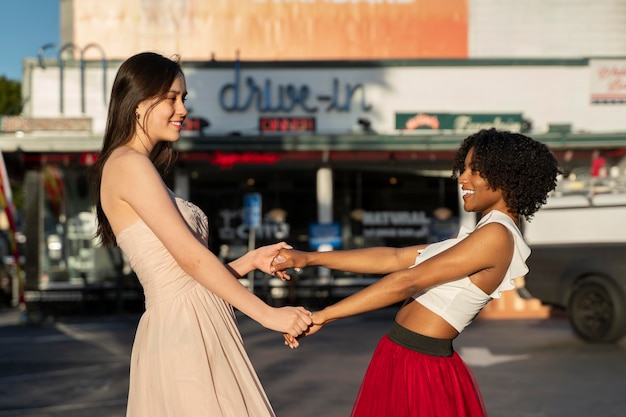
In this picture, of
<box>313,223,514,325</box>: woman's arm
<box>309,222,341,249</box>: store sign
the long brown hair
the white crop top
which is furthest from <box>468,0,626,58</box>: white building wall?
the long brown hair

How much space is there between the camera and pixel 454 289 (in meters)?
3.68

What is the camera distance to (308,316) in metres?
3.61

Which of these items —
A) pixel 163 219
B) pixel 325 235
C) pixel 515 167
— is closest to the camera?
pixel 163 219

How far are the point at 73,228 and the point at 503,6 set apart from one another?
445 inches

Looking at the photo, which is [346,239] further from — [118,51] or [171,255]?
[171,255]

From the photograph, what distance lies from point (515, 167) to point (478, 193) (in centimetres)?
19

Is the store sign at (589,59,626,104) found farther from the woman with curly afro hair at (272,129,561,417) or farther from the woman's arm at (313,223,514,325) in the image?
the woman's arm at (313,223,514,325)

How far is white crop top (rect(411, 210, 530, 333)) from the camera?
3.68 meters

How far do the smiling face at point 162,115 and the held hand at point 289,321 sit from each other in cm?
75

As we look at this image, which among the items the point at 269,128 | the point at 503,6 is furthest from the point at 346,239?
the point at 503,6

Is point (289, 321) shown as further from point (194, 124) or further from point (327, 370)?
point (194, 124)

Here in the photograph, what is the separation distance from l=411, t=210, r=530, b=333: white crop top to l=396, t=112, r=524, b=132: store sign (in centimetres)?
1684

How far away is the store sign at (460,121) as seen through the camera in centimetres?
2034

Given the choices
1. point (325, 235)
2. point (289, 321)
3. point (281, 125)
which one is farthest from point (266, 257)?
point (281, 125)
